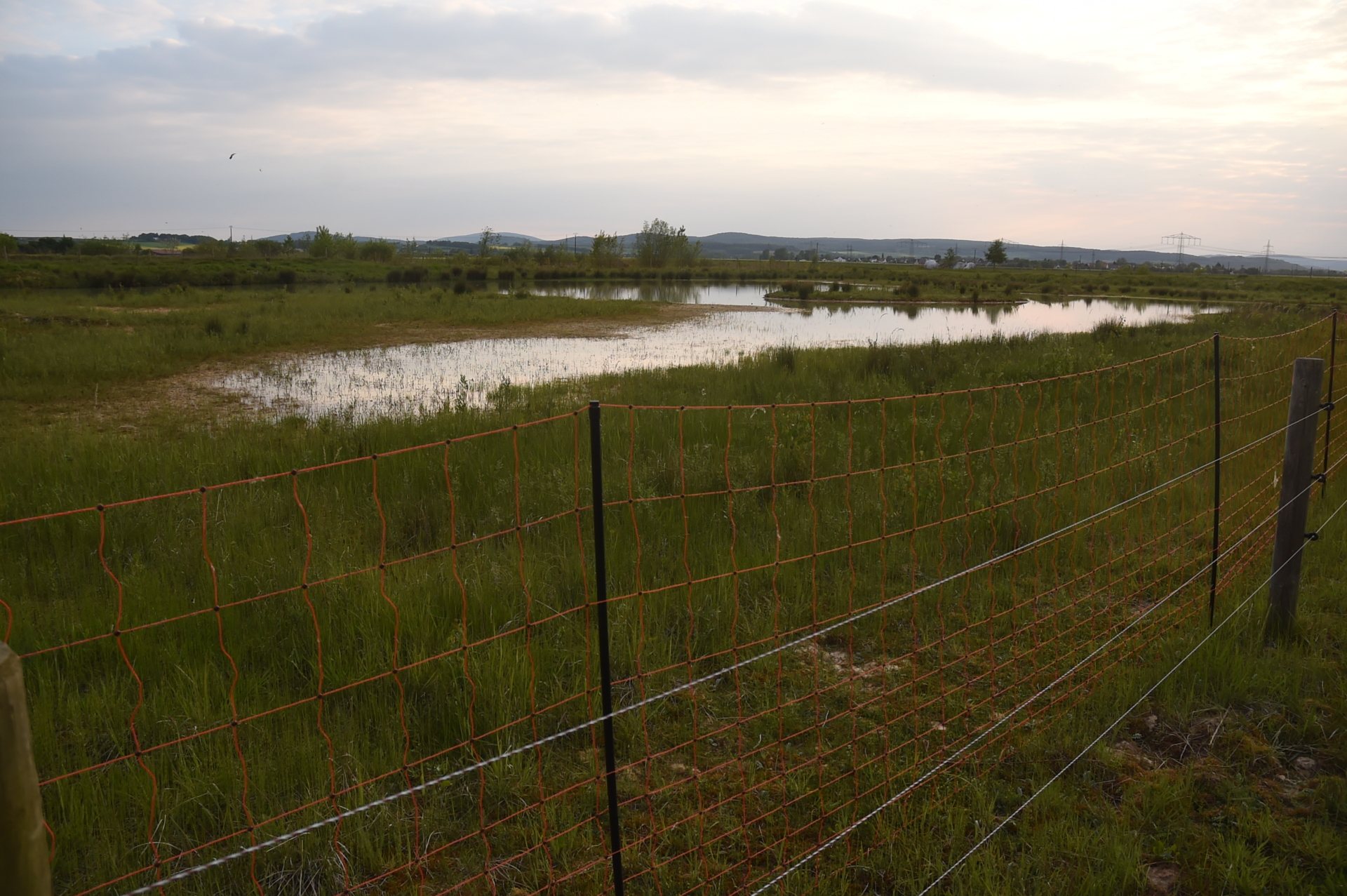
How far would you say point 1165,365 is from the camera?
1409cm

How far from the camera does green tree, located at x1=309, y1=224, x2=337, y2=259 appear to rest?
78562 mm

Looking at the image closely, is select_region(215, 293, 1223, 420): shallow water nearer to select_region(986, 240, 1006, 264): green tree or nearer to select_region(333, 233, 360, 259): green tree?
select_region(333, 233, 360, 259): green tree

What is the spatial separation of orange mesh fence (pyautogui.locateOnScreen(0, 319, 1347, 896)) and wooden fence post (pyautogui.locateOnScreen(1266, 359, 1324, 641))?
394 millimetres

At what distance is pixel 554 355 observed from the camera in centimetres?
1977

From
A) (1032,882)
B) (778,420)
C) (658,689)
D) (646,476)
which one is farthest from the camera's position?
(778,420)

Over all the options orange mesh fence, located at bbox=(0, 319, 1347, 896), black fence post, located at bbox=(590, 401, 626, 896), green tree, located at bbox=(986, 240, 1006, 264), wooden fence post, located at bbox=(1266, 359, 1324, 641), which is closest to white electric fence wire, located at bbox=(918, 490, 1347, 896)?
→ wooden fence post, located at bbox=(1266, 359, 1324, 641)

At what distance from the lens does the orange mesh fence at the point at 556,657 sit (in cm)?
302

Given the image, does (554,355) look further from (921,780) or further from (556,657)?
(921,780)

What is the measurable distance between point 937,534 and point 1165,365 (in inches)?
413

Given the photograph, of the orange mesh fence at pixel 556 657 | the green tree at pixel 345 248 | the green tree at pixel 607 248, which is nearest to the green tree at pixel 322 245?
the green tree at pixel 345 248

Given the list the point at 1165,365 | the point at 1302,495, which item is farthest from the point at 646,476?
the point at 1165,365

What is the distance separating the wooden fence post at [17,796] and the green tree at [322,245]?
83.9m

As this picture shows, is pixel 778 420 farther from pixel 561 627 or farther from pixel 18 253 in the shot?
pixel 18 253

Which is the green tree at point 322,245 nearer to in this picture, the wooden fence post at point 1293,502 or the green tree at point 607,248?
the green tree at point 607,248
